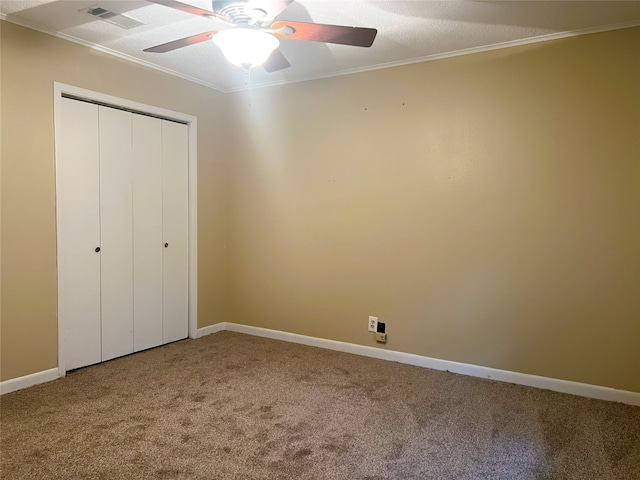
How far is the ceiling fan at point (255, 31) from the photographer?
6.15 ft

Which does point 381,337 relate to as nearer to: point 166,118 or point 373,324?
point 373,324

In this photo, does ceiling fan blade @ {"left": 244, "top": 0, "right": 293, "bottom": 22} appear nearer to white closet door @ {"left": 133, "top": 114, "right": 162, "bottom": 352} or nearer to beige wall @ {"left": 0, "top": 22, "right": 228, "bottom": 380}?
beige wall @ {"left": 0, "top": 22, "right": 228, "bottom": 380}

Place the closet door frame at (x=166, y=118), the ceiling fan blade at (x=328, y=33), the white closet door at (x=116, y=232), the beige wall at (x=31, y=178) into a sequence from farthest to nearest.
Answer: the white closet door at (x=116, y=232), the closet door frame at (x=166, y=118), the beige wall at (x=31, y=178), the ceiling fan blade at (x=328, y=33)

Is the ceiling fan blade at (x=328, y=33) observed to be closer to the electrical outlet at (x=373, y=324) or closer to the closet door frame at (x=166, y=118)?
the closet door frame at (x=166, y=118)

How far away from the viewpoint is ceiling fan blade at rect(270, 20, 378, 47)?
199 centimetres

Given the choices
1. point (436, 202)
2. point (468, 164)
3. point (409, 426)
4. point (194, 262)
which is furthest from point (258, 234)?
point (409, 426)

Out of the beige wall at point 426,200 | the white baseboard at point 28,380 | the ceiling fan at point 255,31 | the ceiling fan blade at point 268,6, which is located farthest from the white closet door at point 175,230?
the ceiling fan blade at point 268,6

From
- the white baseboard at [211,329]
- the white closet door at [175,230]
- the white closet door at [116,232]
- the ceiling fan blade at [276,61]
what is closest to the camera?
the ceiling fan blade at [276,61]

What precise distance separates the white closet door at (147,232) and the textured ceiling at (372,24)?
60 centimetres

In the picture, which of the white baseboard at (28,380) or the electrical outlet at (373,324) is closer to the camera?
the white baseboard at (28,380)

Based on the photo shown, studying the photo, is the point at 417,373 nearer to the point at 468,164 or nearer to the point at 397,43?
the point at 468,164

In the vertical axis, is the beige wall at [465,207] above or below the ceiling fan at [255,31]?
below

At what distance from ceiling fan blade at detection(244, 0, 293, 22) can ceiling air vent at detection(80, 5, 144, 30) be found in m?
1.26

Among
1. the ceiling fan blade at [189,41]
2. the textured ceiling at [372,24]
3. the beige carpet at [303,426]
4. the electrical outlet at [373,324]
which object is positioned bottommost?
the beige carpet at [303,426]
